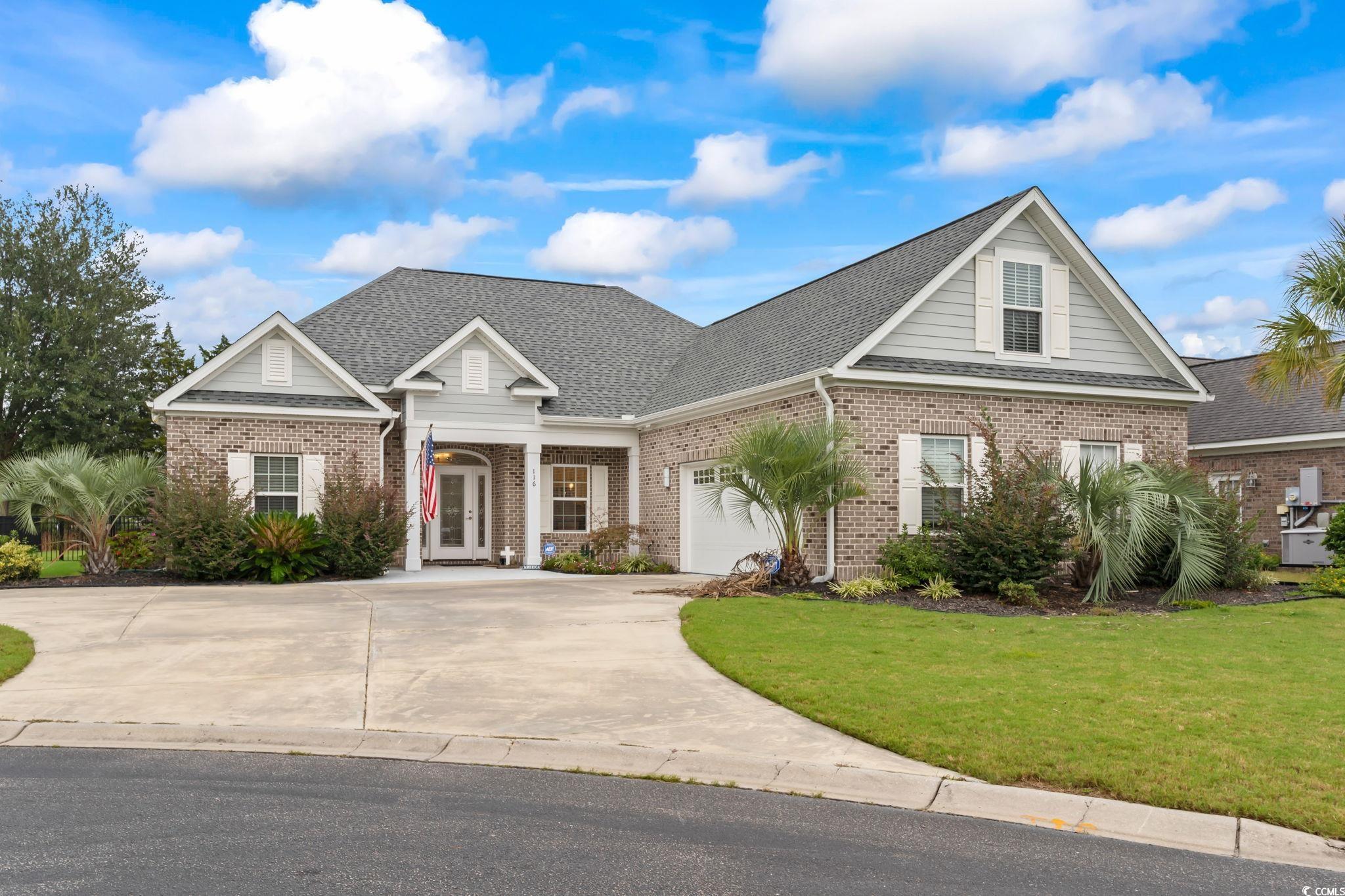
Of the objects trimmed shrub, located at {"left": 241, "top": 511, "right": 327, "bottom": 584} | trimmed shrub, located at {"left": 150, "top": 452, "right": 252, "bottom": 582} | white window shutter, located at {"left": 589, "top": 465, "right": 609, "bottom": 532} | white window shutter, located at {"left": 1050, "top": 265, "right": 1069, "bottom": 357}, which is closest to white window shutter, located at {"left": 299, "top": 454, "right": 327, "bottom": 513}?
trimmed shrub, located at {"left": 241, "top": 511, "right": 327, "bottom": 584}

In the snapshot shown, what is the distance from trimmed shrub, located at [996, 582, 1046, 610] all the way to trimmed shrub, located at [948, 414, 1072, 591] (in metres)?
0.28

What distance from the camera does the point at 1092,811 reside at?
540 centimetres

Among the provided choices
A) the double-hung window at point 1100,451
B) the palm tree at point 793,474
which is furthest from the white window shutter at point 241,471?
the double-hung window at point 1100,451

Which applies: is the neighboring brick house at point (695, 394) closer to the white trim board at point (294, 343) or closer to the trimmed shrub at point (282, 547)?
the white trim board at point (294, 343)

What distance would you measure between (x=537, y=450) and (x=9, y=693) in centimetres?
1384

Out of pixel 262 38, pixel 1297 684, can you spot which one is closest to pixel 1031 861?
pixel 1297 684

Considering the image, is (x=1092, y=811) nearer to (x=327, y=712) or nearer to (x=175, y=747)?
(x=327, y=712)

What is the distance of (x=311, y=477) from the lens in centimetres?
1983

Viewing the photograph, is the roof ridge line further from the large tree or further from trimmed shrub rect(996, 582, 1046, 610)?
the large tree

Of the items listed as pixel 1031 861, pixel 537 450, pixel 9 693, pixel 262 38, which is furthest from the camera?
pixel 537 450

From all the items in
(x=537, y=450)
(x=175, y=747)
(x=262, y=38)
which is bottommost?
(x=175, y=747)

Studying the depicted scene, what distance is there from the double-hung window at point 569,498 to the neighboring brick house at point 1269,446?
13.1 metres

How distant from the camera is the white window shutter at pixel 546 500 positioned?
2269cm

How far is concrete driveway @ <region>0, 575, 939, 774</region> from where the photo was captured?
7230 mm
